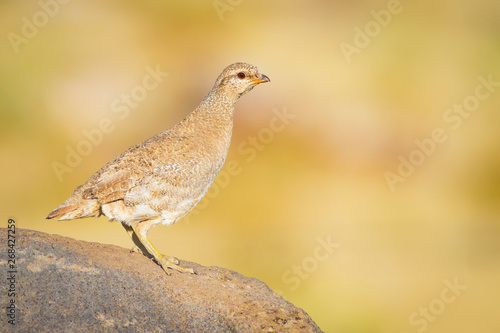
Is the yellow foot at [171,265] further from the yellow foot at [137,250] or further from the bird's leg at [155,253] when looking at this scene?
the yellow foot at [137,250]

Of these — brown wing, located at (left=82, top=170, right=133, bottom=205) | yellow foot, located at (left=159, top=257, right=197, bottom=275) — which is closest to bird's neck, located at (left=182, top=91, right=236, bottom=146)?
brown wing, located at (left=82, top=170, right=133, bottom=205)

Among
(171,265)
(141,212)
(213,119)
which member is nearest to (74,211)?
(141,212)

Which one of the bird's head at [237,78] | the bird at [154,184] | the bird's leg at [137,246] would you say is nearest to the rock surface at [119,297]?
the bird at [154,184]

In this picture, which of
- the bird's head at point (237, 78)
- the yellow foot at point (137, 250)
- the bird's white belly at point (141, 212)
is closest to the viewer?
the bird's white belly at point (141, 212)

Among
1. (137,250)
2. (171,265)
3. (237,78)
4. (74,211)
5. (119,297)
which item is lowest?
(119,297)

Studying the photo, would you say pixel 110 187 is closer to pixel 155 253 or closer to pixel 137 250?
pixel 155 253

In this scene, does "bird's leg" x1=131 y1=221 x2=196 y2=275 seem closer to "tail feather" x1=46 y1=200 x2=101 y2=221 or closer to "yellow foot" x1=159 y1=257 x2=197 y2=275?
"yellow foot" x1=159 y1=257 x2=197 y2=275
